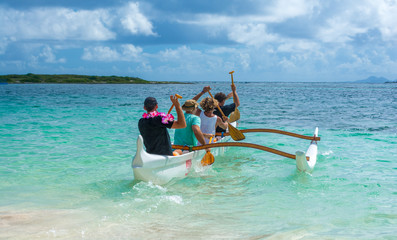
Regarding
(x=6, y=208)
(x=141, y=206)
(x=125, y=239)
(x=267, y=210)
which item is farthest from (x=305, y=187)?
(x=6, y=208)

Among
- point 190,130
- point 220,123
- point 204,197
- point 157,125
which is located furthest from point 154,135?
point 220,123

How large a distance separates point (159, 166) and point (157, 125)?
2.57 ft

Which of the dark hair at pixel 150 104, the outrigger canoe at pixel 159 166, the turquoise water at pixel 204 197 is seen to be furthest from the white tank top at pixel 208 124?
the dark hair at pixel 150 104

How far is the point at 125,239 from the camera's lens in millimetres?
4285

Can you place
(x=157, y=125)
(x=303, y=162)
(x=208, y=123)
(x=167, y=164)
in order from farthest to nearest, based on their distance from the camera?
(x=208, y=123)
(x=303, y=162)
(x=167, y=164)
(x=157, y=125)

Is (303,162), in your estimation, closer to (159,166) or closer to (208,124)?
(208,124)

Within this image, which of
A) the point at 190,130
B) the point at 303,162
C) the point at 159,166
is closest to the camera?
the point at 159,166

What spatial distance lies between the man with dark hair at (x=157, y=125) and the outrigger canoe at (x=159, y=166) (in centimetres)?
25

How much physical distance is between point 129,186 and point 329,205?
3.76 m

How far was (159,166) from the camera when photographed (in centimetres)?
620

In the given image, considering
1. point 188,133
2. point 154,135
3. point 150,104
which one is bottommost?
point 188,133

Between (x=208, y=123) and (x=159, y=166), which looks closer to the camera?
(x=159, y=166)

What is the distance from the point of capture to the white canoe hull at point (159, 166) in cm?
585

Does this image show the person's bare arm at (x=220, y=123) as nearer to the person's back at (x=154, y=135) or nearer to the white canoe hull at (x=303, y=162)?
the white canoe hull at (x=303, y=162)
